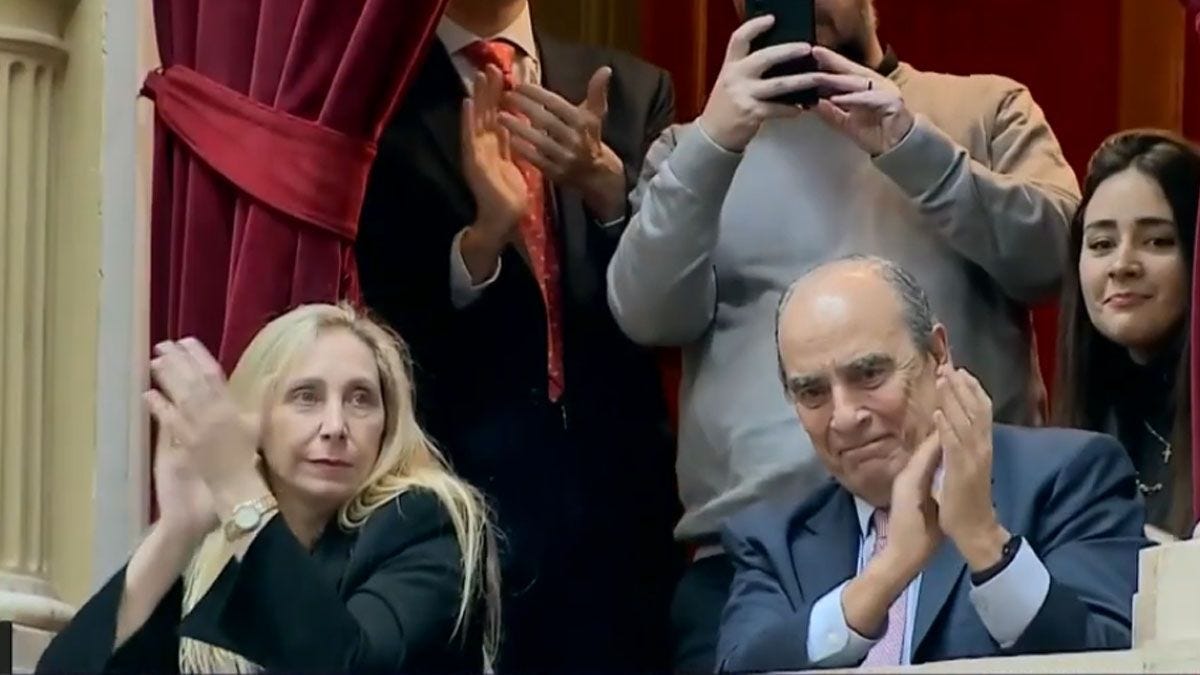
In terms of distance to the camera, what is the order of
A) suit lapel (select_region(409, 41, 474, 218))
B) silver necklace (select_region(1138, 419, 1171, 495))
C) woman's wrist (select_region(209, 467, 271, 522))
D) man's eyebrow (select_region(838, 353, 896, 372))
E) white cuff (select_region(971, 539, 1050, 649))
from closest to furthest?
1. white cuff (select_region(971, 539, 1050, 649))
2. woman's wrist (select_region(209, 467, 271, 522))
3. man's eyebrow (select_region(838, 353, 896, 372))
4. silver necklace (select_region(1138, 419, 1171, 495))
5. suit lapel (select_region(409, 41, 474, 218))

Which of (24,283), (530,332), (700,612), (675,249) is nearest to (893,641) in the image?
(700,612)

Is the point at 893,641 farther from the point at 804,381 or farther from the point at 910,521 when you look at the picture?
the point at 804,381

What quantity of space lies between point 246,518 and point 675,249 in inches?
26.9

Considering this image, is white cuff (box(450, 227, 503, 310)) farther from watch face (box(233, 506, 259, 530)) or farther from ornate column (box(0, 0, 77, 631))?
watch face (box(233, 506, 259, 530))

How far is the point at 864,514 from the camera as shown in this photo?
3.93m

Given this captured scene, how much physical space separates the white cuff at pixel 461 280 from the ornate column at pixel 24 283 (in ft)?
1.67

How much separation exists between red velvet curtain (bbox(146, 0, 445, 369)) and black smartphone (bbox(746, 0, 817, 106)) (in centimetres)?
40

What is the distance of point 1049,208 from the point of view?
4309 millimetres

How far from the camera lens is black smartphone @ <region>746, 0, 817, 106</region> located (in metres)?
4.23

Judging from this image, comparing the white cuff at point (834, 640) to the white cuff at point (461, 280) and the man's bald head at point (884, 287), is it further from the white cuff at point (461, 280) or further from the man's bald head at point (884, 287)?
the white cuff at point (461, 280)

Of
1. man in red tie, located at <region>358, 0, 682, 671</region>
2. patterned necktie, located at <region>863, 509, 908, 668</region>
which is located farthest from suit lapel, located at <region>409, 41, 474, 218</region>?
patterned necktie, located at <region>863, 509, 908, 668</region>

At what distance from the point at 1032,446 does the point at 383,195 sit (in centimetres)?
96

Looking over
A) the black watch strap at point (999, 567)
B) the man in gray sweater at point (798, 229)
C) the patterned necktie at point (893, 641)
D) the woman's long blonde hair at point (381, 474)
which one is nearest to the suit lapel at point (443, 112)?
the man in gray sweater at point (798, 229)

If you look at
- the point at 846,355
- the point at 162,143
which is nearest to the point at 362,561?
the point at 846,355
